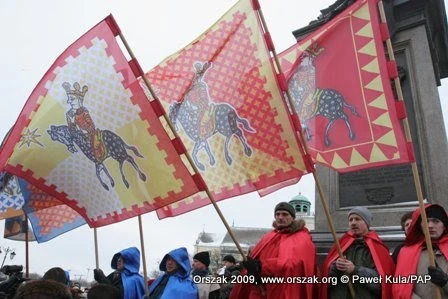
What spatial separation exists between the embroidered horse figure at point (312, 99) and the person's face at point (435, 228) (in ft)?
3.62

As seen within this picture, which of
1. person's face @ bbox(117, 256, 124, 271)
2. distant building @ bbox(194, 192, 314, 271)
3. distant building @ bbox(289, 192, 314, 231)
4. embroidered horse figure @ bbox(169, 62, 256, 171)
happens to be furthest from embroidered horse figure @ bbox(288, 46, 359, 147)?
distant building @ bbox(289, 192, 314, 231)

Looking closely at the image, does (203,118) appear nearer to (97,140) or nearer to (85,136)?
(97,140)

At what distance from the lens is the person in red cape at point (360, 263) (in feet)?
11.7

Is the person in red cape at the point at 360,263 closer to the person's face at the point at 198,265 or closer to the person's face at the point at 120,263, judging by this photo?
the person's face at the point at 198,265

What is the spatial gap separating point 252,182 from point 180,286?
5.40 feet

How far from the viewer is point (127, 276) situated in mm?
5742

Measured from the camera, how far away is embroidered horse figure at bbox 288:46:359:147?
14.9ft

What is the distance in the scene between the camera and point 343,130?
4.46 metres

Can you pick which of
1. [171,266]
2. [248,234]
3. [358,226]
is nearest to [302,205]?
[248,234]

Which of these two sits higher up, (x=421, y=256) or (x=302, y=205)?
(x=421, y=256)

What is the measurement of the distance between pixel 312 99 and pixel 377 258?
196cm

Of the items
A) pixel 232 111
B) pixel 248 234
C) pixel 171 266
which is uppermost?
pixel 232 111

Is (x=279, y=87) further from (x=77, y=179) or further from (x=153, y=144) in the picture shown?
(x=77, y=179)

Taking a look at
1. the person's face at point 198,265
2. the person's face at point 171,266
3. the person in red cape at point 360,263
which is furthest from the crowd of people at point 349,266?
the person's face at point 198,265
